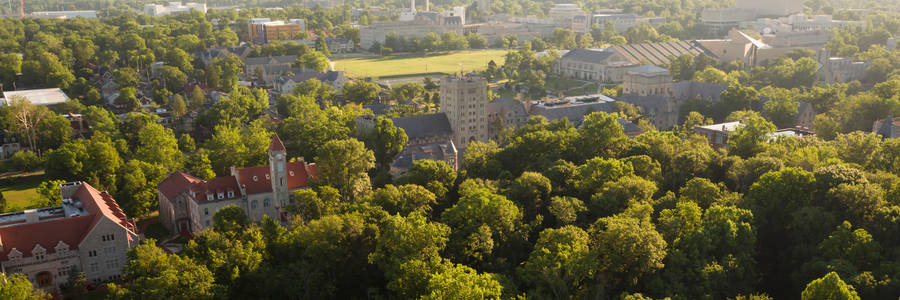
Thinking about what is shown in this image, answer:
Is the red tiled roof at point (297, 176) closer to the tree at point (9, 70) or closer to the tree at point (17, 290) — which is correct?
the tree at point (17, 290)

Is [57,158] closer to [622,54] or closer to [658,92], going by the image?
[658,92]

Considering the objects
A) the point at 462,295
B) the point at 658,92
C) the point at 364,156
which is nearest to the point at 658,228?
the point at 462,295

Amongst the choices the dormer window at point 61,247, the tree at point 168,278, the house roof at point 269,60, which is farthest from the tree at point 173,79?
the tree at point 168,278

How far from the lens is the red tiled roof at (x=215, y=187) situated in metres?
72.6

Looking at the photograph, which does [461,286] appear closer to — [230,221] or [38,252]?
[230,221]

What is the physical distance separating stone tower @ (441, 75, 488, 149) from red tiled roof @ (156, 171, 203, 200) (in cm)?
4241

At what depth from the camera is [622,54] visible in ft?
596

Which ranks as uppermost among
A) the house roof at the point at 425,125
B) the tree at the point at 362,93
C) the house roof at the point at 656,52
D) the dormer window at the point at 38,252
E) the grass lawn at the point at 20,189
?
the house roof at the point at 656,52

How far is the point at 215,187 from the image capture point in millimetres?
73125

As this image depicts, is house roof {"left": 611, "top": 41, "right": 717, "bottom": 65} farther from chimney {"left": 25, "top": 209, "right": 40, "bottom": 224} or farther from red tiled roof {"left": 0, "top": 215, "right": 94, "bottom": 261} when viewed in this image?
chimney {"left": 25, "top": 209, "right": 40, "bottom": 224}

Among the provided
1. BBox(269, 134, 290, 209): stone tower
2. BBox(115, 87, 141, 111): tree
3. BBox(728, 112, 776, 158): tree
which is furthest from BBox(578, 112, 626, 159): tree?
BBox(115, 87, 141, 111): tree

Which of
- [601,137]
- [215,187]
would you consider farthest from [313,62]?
[601,137]

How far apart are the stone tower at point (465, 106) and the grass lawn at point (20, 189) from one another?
5682cm

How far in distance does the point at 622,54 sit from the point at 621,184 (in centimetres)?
12473
